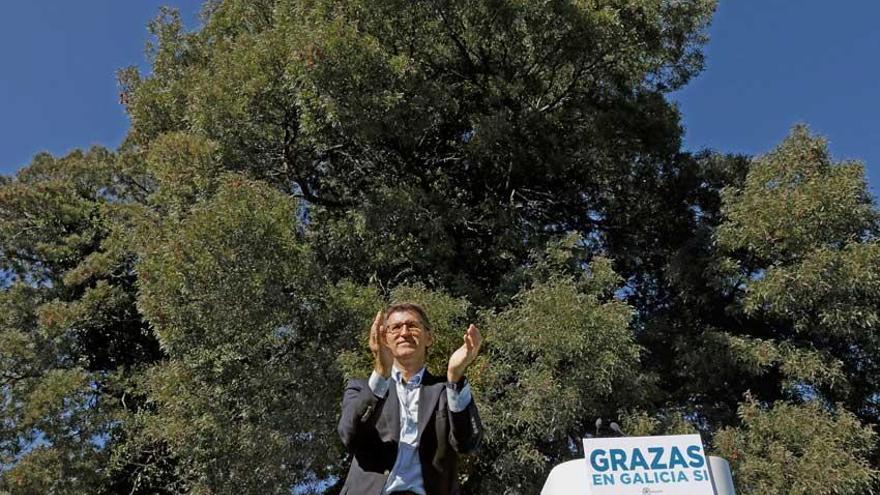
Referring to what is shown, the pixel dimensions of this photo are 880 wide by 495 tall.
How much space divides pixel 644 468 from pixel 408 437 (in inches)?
83.7

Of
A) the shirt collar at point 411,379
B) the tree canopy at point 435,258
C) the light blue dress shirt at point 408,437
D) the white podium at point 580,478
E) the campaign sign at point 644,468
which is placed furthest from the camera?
the tree canopy at point 435,258

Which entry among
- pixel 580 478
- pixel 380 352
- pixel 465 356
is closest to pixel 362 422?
pixel 380 352

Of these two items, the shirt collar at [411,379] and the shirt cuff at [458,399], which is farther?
the shirt collar at [411,379]

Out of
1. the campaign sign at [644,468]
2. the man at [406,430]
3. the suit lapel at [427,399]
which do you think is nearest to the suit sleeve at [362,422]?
the man at [406,430]

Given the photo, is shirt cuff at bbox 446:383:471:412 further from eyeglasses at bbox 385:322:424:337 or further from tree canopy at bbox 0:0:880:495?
tree canopy at bbox 0:0:880:495

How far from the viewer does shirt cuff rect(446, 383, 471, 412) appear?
189 cm

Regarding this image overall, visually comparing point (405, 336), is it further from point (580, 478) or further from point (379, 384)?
point (580, 478)

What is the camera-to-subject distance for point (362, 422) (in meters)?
1.90

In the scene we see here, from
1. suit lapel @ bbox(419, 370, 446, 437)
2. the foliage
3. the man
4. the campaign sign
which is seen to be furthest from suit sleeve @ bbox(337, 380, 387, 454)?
the foliage

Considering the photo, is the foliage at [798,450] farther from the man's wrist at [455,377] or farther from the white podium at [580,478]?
the man's wrist at [455,377]

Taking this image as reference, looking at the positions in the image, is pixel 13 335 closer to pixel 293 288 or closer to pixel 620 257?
pixel 293 288

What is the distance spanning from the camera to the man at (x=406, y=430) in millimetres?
1884

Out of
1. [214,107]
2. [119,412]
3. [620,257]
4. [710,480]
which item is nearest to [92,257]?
[119,412]

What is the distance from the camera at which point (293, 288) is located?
680 centimetres
